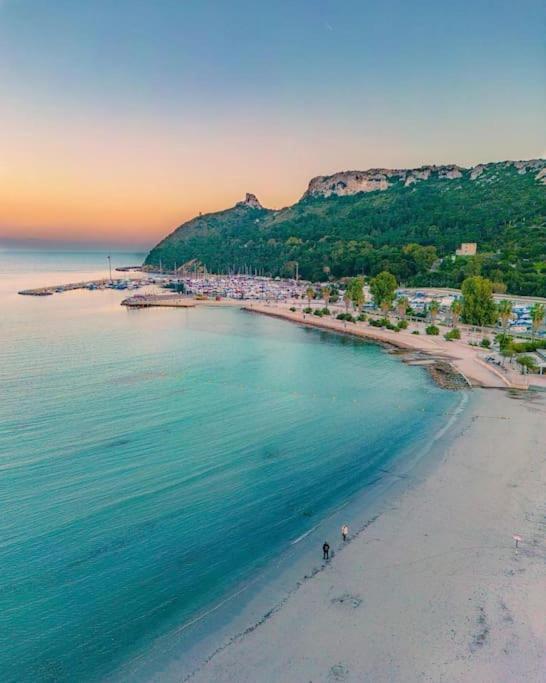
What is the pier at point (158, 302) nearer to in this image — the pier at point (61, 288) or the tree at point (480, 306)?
the pier at point (61, 288)

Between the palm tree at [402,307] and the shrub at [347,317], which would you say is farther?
the shrub at [347,317]

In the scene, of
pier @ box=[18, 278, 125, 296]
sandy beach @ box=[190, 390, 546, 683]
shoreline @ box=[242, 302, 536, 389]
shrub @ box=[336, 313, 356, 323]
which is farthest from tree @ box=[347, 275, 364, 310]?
pier @ box=[18, 278, 125, 296]

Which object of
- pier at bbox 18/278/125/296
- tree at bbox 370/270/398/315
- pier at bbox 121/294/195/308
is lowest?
pier at bbox 121/294/195/308

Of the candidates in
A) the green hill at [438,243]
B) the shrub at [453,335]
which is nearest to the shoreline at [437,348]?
the shrub at [453,335]

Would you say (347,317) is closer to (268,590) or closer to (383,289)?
(383,289)

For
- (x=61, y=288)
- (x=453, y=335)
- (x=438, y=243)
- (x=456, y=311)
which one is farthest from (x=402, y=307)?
(x=61, y=288)

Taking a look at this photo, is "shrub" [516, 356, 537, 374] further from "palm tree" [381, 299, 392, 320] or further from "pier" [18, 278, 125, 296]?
"pier" [18, 278, 125, 296]
